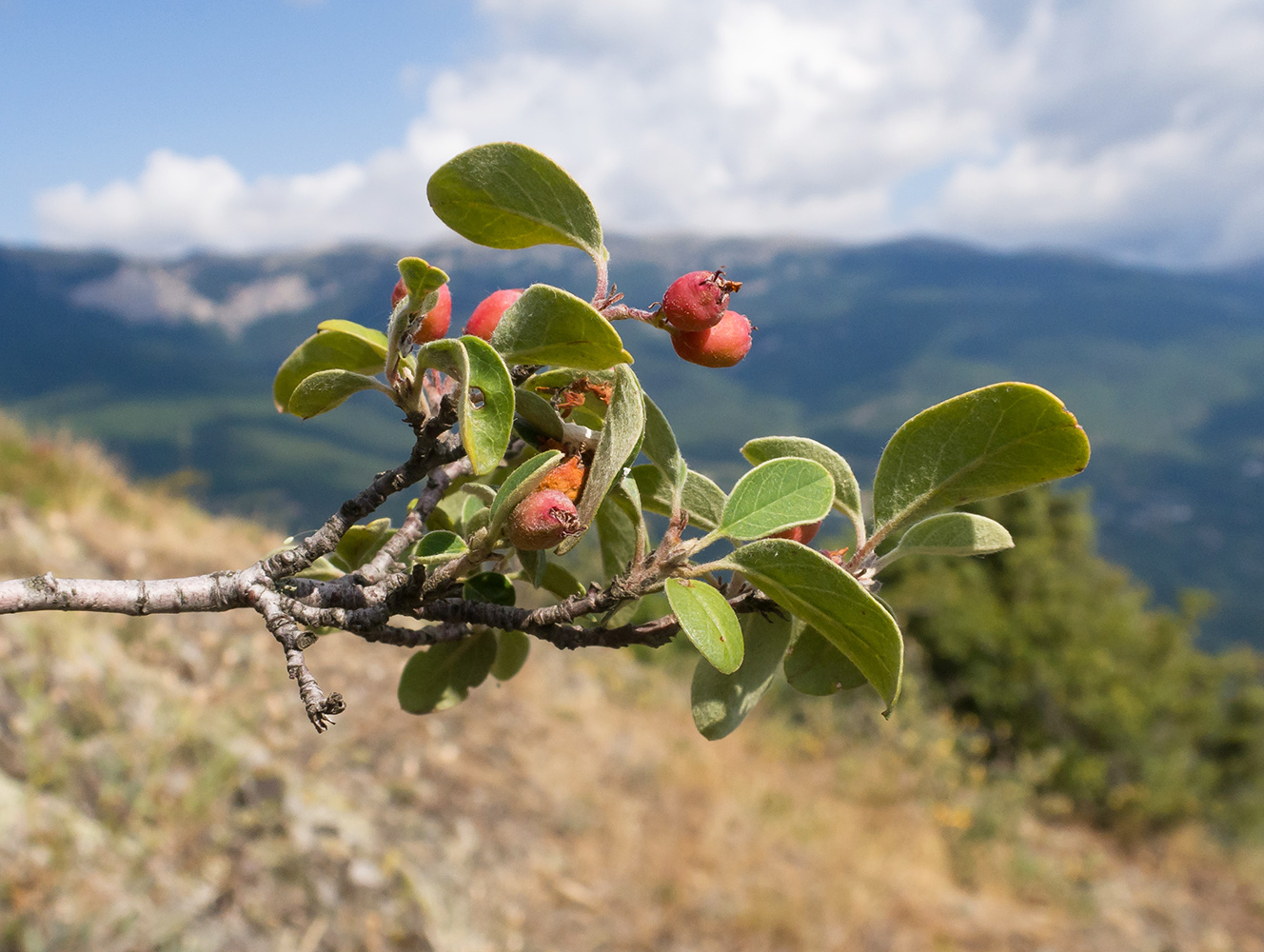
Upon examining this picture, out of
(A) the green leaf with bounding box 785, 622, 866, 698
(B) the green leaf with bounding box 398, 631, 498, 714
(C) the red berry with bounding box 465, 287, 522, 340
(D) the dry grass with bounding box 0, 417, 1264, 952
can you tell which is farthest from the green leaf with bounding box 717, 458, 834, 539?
(D) the dry grass with bounding box 0, 417, 1264, 952

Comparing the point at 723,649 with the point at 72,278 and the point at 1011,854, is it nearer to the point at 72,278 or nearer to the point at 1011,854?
the point at 1011,854

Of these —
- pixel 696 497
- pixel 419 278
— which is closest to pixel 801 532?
pixel 696 497

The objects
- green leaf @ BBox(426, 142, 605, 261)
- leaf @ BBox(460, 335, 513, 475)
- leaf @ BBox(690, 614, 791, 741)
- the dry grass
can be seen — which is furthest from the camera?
the dry grass

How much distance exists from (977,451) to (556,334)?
366mm

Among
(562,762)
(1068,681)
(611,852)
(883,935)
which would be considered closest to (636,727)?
(562,762)

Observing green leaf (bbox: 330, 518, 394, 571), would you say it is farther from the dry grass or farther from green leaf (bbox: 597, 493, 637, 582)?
the dry grass

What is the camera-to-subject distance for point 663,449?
78cm

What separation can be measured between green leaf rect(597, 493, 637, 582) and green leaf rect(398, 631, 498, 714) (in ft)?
0.68

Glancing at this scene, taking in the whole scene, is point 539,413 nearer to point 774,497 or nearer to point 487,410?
point 487,410

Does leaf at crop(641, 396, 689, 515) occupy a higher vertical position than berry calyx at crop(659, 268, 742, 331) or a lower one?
lower

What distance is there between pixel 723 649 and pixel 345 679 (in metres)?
5.86

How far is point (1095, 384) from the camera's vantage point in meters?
131

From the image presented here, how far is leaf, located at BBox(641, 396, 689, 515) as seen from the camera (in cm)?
77

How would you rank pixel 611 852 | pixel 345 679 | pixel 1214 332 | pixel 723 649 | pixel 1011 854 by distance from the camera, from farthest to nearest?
1. pixel 1214 332
2. pixel 1011 854
3. pixel 345 679
4. pixel 611 852
5. pixel 723 649
